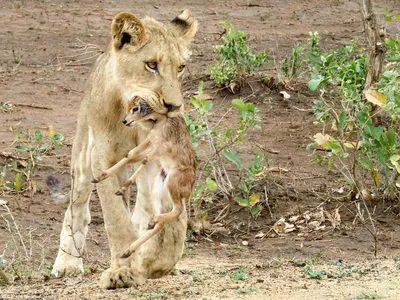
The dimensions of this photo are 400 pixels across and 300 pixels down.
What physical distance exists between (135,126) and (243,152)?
3903mm

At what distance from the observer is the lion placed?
630 cm

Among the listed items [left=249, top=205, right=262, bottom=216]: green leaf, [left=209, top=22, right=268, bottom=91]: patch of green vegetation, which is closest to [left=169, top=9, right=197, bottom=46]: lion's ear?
[left=249, top=205, right=262, bottom=216]: green leaf

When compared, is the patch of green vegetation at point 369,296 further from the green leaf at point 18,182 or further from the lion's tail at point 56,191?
the green leaf at point 18,182

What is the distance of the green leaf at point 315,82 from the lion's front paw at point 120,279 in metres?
2.54

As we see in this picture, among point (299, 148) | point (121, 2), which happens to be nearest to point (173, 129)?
point (299, 148)

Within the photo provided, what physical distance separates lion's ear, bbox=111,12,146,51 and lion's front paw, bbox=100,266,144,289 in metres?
1.28

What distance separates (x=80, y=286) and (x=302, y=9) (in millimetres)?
10772

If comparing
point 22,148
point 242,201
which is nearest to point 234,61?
point 242,201

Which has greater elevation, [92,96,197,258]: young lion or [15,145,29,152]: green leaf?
[92,96,197,258]: young lion

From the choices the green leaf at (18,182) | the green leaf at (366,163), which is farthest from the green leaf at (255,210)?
the green leaf at (18,182)

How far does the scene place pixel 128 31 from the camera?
651cm

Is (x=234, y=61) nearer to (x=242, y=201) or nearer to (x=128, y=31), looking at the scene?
(x=242, y=201)

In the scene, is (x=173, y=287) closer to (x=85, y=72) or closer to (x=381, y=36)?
(x=381, y=36)

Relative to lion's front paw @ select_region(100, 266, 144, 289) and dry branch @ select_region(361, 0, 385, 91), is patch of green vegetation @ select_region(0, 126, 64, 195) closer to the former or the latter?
dry branch @ select_region(361, 0, 385, 91)
